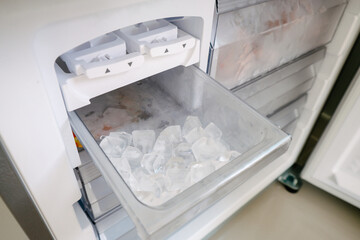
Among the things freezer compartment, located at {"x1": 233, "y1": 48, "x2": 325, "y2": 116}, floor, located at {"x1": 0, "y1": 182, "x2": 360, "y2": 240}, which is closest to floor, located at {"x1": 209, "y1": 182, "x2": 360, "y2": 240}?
floor, located at {"x1": 0, "y1": 182, "x2": 360, "y2": 240}

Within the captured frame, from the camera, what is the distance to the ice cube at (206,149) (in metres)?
0.64

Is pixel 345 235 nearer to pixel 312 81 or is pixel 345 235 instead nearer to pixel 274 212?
pixel 274 212

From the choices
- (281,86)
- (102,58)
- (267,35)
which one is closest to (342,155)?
(281,86)

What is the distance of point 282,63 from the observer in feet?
3.25

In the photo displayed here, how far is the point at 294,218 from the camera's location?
1.42 meters

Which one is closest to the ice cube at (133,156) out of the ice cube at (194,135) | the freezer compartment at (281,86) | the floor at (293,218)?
the ice cube at (194,135)

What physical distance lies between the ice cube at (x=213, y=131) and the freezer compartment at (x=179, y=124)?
0.4 inches

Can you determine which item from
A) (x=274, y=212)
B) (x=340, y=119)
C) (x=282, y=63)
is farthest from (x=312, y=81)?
(x=274, y=212)

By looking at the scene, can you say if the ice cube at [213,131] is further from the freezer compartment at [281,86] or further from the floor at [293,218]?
the floor at [293,218]

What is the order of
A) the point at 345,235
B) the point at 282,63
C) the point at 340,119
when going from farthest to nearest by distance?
the point at 345,235 < the point at 340,119 < the point at 282,63

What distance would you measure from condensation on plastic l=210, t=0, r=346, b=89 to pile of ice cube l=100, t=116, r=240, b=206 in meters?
0.19

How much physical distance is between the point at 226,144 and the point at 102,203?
1.11 ft

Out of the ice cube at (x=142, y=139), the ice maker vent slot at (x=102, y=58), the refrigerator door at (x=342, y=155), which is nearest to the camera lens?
the ice maker vent slot at (x=102, y=58)

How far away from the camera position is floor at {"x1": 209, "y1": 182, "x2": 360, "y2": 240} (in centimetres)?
135
